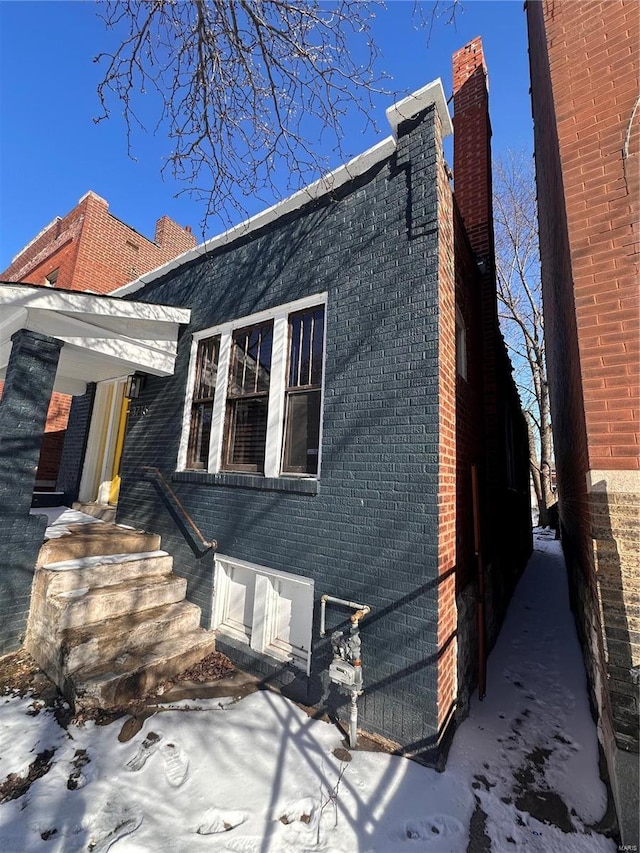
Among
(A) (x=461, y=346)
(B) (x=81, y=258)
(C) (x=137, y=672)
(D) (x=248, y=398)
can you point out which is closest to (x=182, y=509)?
(D) (x=248, y=398)

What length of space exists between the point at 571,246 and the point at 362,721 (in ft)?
14.5

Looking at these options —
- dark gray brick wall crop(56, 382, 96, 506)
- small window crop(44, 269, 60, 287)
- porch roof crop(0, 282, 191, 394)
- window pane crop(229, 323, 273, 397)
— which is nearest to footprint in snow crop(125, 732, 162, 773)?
window pane crop(229, 323, 273, 397)

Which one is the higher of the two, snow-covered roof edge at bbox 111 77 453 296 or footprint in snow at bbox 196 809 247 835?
snow-covered roof edge at bbox 111 77 453 296

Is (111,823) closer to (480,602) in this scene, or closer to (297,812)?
(297,812)

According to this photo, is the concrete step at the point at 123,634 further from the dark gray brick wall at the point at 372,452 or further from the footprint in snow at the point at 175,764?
the footprint in snow at the point at 175,764

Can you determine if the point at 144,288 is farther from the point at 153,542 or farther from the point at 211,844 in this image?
the point at 211,844

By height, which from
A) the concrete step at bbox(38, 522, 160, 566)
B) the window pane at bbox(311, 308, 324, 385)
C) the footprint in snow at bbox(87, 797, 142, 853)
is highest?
the window pane at bbox(311, 308, 324, 385)

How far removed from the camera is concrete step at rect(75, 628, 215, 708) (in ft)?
10.7

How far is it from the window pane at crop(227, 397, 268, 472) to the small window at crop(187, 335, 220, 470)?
57 cm

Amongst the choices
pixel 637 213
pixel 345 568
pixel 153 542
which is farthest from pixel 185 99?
pixel 153 542

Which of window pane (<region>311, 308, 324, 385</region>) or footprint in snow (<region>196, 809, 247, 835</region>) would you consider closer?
footprint in snow (<region>196, 809, 247, 835</region>)

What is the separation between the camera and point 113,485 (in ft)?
24.0

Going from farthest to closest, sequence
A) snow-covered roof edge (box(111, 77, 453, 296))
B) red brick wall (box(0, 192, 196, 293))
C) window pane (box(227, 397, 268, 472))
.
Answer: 1. red brick wall (box(0, 192, 196, 293))
2. window pane (box(227, 397, 268, 472))
3. snow-covered roof edge (box(111, 77, 453, 296))

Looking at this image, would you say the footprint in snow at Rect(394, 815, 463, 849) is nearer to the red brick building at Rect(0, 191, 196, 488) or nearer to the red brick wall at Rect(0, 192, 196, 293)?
the red brick building at Rect(0, 191, 196, 488)
